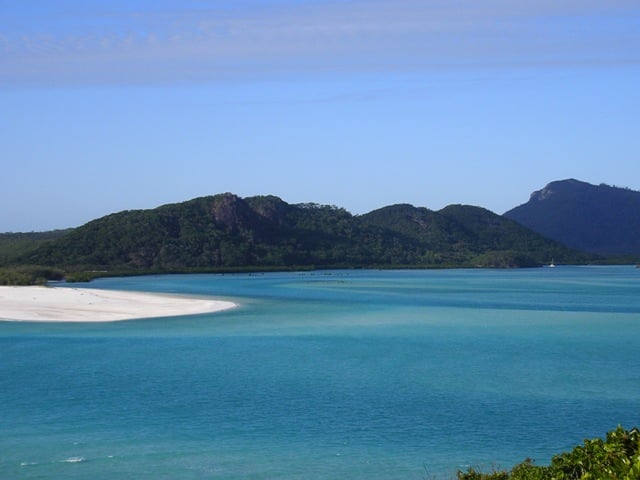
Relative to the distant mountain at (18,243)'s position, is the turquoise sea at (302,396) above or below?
below

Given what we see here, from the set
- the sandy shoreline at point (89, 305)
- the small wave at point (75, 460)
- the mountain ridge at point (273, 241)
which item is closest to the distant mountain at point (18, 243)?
the mountain ridge at point (273, 241)

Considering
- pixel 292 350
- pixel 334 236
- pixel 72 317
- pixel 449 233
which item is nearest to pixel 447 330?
pixel 292 350

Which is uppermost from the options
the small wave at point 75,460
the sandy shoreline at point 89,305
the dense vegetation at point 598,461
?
the sandy shoreline at point 89,305

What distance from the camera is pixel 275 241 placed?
138m

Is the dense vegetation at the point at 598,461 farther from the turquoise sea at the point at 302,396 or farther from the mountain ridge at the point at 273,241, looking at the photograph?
the mountain ridge at the point at 273,241

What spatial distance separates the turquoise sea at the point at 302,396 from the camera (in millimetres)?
16188

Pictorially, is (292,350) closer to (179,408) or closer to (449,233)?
(179,408)

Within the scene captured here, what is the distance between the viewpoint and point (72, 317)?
4134 centimetres

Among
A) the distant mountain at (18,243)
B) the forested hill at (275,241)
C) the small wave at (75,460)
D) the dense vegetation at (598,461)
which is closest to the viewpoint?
the dense vegetation at (598,461)

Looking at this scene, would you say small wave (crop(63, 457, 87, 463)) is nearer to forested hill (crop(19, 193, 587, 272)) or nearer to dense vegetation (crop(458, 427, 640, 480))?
dense vegetation (crop(458, 427, 640, 480))

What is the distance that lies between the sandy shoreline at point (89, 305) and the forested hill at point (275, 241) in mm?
44921

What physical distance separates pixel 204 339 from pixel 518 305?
27407 mm

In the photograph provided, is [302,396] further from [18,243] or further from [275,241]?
[275,241]

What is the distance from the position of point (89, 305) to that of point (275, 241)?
90.0m
